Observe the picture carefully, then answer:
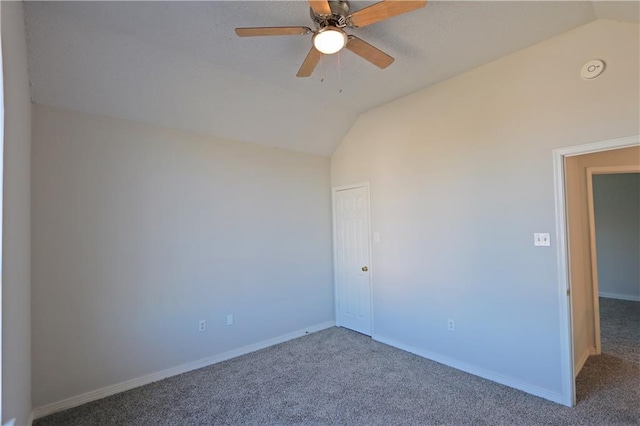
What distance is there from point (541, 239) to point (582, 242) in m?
1.12

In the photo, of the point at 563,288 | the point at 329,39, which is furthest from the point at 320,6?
the point at 563,288

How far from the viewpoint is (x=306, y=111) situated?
3836mm

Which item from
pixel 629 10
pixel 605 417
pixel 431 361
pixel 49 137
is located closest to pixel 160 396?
pixel 49 137

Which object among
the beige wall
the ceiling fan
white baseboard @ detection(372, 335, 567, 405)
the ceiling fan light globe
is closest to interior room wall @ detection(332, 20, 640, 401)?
white baseboard @ detection(372, 335, 567, 405)

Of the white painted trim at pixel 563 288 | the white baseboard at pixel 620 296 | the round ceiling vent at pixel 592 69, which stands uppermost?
the round ceiling vent at pixel 592 69

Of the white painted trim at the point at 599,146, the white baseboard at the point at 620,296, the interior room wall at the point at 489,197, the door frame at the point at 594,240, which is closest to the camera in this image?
the white painted trim at the point at 599,146

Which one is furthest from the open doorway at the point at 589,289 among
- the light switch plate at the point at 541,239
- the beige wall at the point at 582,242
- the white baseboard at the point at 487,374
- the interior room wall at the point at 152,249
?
the interior room wall at the point at 152,249

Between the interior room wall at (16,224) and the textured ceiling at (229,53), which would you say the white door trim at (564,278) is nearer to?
the textured ceiling at (229,53)

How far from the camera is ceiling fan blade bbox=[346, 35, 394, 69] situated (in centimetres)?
207

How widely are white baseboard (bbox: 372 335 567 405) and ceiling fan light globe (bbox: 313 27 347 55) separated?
10.5 ft

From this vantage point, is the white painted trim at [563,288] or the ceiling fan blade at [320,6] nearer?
the ceiling fan blade at [320,6]

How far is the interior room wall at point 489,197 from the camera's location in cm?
241

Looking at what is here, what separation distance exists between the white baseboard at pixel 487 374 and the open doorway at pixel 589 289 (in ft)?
0.81

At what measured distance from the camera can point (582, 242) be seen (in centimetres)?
326
